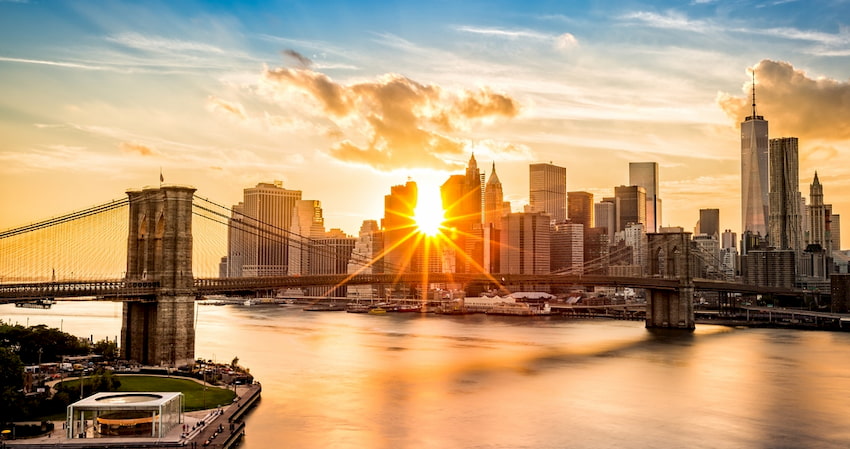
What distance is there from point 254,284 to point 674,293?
51.6 m

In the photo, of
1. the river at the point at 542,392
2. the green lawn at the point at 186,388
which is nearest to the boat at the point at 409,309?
the river at the point at 542,392

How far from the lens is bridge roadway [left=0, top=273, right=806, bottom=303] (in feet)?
114

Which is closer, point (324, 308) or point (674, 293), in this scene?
point (674, 293)

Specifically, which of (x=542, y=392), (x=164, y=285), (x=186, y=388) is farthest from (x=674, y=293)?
(x=186, y=388)

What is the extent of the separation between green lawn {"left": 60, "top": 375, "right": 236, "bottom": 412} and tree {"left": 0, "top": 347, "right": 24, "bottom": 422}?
3.52 m

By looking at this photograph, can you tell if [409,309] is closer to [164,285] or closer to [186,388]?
[164,285]

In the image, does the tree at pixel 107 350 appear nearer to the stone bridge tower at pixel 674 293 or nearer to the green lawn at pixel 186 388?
the green lawn at pixel 186 388

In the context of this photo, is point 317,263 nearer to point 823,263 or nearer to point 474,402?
point 823,263

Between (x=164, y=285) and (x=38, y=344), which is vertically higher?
(x=164, y=285)

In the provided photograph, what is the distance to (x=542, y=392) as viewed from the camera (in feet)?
124

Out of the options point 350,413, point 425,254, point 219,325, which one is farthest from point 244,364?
point 425,254


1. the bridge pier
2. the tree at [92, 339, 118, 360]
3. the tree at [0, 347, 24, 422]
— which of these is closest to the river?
the tree at [92, 339, 118, 360]

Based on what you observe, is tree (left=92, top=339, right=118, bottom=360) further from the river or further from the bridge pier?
the bridge pier

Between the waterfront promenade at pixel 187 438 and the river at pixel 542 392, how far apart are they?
37.5 inches
